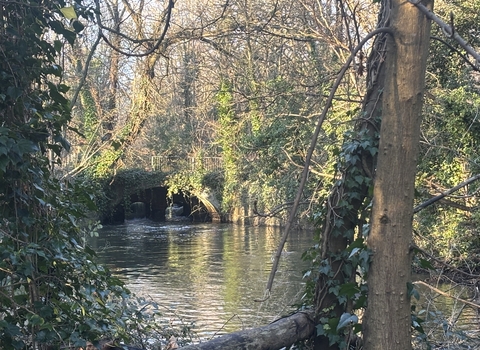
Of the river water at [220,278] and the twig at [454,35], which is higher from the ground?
the twig at [454,35]

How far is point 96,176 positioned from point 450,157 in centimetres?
1707

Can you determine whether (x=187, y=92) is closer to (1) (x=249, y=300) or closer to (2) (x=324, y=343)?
(1) (x=249, y=300)

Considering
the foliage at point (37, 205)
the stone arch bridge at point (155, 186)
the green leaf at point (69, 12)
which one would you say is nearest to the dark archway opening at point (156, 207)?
the stone arch bridge at point (155, 186)

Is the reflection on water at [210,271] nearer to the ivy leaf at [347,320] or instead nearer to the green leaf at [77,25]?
the ivy leaf at [347,320]

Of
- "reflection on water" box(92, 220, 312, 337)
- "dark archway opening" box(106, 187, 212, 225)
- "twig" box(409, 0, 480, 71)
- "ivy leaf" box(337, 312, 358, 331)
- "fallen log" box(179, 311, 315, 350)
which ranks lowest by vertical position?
"reflection on water" box(92, 220, 312, 337)

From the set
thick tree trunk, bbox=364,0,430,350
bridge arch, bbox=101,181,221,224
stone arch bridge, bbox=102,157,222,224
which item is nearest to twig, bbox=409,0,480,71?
thick tree trunk, bbox=364,0,430,350

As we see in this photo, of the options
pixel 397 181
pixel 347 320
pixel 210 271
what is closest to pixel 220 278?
pixel 210 271

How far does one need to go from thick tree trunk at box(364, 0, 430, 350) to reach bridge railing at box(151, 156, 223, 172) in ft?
84.7

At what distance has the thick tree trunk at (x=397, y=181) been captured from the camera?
2.69 m

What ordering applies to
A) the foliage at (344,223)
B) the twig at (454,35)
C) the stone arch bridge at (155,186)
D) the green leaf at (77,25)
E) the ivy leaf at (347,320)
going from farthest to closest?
the stone arch bridge at (155,186)
the foliage at (344,223)
the ivy leaf at (347,320)
the green leaf at (77,25)
the twig at (454,35)

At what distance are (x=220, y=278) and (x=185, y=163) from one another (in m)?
15.7

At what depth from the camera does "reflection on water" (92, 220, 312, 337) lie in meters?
10.3

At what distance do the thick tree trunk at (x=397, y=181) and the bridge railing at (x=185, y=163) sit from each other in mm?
25820

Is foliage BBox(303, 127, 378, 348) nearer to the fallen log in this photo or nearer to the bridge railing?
the fallen log
